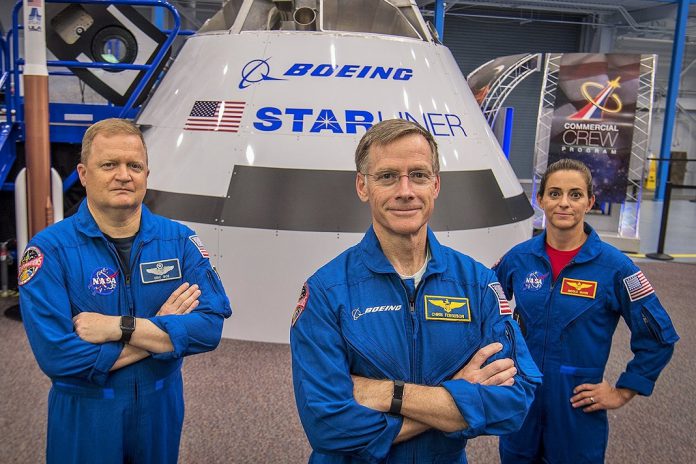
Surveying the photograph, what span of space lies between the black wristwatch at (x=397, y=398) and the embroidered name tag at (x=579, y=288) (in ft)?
3.34

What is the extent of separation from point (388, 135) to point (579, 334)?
4.01 feet

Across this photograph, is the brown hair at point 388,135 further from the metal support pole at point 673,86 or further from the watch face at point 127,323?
the metal support pole at point 673,86

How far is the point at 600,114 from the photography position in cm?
949

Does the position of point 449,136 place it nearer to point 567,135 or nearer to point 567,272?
point 567,272

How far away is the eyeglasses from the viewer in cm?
172

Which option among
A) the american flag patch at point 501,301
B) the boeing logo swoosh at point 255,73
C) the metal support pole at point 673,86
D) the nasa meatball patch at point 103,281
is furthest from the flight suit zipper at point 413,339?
the metal support pole at point 673,86

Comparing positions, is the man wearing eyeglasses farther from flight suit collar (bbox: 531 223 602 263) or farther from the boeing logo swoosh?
the boeing logo swoosh

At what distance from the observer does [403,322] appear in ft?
5.59

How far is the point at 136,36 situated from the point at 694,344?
547cm

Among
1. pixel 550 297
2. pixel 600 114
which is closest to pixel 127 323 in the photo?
pixel 550 297

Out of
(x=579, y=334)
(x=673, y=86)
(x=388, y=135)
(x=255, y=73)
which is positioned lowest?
(x=579, y=334)

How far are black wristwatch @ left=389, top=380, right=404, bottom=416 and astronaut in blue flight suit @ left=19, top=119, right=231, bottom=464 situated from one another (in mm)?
864

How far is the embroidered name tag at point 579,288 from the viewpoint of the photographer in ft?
7.85

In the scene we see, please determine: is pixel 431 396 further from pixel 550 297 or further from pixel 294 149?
pixel 294 149
